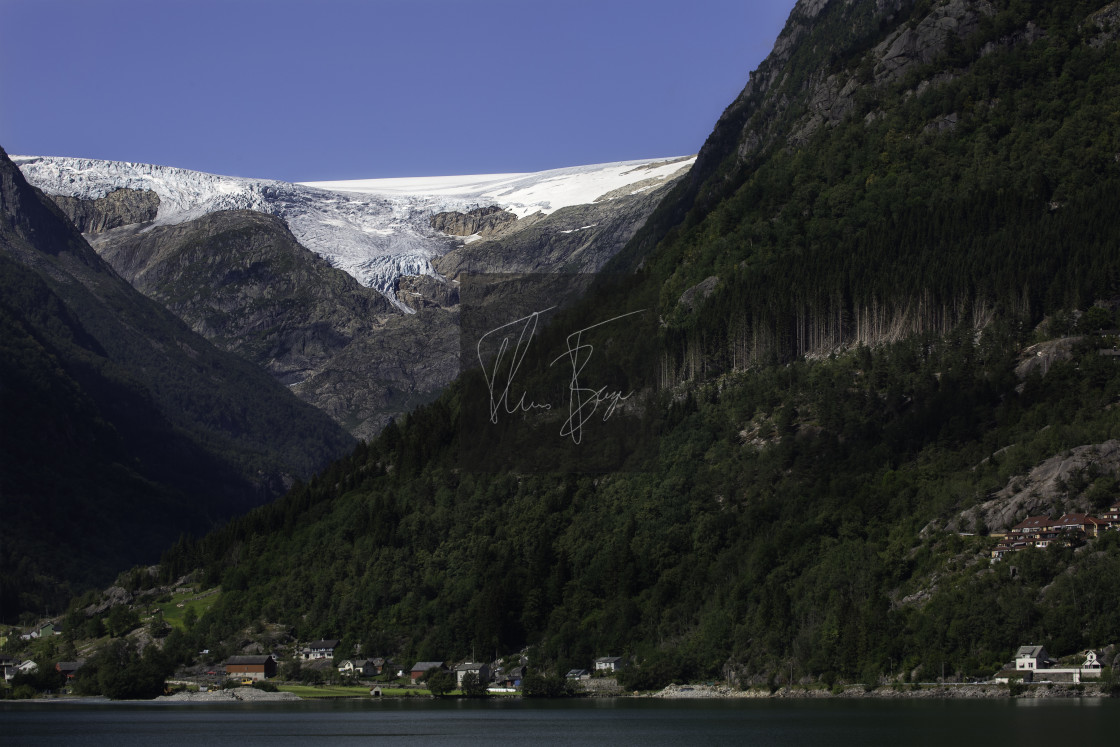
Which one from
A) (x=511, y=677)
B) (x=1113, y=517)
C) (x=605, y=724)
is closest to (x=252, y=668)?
(x=511, y=677)

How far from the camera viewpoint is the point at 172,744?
107 m

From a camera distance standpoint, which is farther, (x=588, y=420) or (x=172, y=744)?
(x=588, y=420)

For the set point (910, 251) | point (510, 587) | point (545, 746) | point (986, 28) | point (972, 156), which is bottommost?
point (545, 746)

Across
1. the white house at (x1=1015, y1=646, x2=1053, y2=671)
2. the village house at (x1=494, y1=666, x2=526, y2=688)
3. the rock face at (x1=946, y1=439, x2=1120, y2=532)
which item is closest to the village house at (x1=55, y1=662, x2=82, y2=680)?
the village house at (x1=494, y1=666, x2=526, y2=688)

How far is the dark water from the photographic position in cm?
9644

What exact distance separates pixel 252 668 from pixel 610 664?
143ft

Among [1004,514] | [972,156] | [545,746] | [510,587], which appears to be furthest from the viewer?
[972,156]

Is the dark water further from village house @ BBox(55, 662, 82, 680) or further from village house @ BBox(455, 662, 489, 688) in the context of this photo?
village house @ BBox(55, 662, 82, 680)

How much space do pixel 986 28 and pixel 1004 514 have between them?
3106 inches

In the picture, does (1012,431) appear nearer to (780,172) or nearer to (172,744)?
(780,172)

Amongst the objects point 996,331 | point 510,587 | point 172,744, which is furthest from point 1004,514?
point 172,744

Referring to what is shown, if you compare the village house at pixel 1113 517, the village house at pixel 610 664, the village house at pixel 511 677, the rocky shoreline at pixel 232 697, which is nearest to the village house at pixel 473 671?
the village house at pixel 511 677

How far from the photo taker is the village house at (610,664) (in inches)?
5832

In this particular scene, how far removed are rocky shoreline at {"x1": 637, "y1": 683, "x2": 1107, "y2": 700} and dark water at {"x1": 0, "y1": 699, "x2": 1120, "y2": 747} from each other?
2.34m
